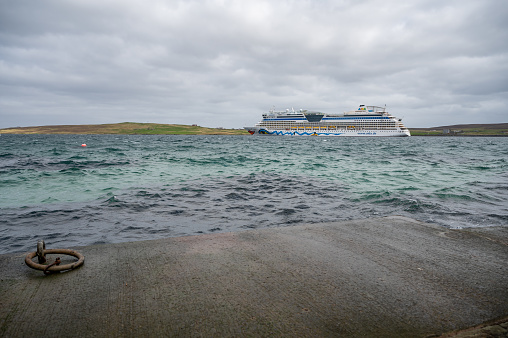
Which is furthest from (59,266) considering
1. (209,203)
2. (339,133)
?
(339,133)

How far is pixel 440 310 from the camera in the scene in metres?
2.17

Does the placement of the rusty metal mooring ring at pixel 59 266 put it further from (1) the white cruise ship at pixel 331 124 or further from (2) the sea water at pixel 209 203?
(1) the white cruise ship at pixel 331 124

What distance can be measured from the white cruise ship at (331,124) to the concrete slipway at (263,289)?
104 meters

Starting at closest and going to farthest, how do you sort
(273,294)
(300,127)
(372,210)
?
(273,294), (372,210), (300,127)

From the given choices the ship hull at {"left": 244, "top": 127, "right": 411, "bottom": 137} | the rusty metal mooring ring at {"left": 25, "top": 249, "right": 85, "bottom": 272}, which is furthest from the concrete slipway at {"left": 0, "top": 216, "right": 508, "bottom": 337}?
the ship hull at {"left": 244, "top": 127, "right": 411, "bottom": 137}

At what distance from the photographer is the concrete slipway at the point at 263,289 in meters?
1.98

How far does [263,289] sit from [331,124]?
10680 cm

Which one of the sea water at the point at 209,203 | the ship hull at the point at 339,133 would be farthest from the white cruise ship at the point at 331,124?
the sea water at the point at 209,203

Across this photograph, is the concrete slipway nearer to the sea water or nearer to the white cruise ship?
the sea water

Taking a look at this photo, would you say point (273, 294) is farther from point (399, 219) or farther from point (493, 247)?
point (399, 219)

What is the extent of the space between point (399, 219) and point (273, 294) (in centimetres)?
313

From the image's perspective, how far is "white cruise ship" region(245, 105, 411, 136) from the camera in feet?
328

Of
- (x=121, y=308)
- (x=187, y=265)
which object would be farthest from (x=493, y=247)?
(x=121, y=308)

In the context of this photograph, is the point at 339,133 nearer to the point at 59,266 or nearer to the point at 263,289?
the point at 263,289
